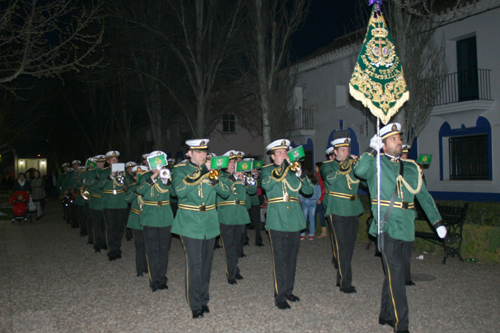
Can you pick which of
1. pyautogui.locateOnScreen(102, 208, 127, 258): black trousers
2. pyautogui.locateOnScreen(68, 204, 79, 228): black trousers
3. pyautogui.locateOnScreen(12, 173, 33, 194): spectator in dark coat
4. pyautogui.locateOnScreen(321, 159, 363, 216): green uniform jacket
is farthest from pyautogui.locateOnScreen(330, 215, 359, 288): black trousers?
pyautogui.locateOnScreen(12, 173, 33, 194): spectator in dark coat

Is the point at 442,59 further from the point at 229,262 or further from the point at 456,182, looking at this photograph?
the point at 229,262

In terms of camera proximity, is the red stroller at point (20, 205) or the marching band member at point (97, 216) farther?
the red stroller at point (20, 205)

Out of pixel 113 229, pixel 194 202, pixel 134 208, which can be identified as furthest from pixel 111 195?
pixel 194 202

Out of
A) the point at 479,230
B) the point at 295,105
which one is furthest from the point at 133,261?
the point at 295,105

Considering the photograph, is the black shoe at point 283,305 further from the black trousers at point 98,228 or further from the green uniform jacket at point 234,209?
the black trousers at point 98,228

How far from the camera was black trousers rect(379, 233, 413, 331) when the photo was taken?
496 cm

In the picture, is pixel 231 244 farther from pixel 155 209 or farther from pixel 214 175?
pixel 214 175

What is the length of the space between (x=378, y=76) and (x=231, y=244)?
379 centimetres

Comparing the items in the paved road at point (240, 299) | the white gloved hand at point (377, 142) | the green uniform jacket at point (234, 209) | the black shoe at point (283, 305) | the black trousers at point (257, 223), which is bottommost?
the paved road at point (240, 299)

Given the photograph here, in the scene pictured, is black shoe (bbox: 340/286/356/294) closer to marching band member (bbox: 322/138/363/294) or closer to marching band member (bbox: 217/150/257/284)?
marching band member (bbox: 322/138/363/294)

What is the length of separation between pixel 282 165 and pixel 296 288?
2055mm

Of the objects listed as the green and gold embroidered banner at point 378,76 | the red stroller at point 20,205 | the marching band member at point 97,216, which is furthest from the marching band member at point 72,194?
the green and gold embroidered banner at point 378,76

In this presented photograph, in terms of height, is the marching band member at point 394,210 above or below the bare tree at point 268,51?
below

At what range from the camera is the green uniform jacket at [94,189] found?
984 cm
